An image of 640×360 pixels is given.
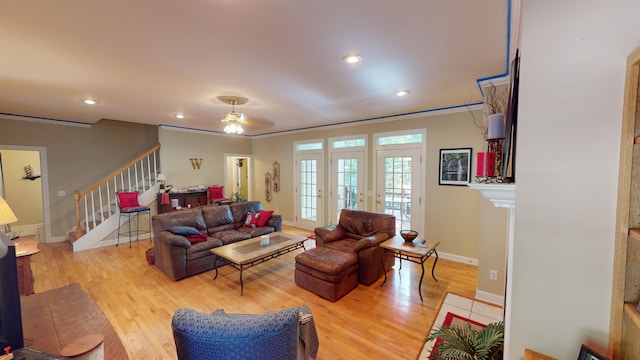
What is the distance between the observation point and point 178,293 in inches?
123

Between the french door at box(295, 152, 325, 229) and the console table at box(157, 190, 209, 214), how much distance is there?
8.01 ft

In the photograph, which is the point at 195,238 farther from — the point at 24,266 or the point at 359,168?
the point at 359,168

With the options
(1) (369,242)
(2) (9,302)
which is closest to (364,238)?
(1) (369,242)

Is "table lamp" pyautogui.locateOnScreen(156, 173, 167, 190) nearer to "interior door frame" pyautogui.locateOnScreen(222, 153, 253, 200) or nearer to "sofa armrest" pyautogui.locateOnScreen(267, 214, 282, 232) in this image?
"interior door frame" pyautogui.locateOnScreen(222, 153, 253, 200)

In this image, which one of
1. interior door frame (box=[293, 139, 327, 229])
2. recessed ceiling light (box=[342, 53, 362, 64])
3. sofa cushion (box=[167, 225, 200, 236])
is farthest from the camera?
interior door frame (box=[293, 139, 327, 229])

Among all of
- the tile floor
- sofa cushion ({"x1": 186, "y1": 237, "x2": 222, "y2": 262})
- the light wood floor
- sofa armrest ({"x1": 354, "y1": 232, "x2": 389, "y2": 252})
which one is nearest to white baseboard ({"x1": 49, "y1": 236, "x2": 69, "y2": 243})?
the light wood floor

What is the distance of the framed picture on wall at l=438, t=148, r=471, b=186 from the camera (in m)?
4.01

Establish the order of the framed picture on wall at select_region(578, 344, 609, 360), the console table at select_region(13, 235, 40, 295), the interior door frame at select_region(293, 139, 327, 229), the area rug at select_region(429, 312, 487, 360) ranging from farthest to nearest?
the interior door frame at select_region(293, 139, 327, 229) → the area rug at select_region(429, 312, 487, 360) → the console table at select_region(13, 235, 40, 295) → the framed picture on wall at select_region(578, 344, 609, 360)

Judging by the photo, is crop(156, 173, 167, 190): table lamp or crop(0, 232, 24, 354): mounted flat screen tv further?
crop(156, 173, 167, 190): table lamp

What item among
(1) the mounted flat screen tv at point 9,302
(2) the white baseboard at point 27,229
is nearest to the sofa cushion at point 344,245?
(1) the mounted flat screen tv at point 9,302

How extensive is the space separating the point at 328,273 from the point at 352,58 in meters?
2.36

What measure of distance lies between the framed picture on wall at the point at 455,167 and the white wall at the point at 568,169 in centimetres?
322

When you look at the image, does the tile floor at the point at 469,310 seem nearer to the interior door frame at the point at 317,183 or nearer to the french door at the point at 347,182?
the french door at the point at 347,182

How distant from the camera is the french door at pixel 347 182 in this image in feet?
17.3
